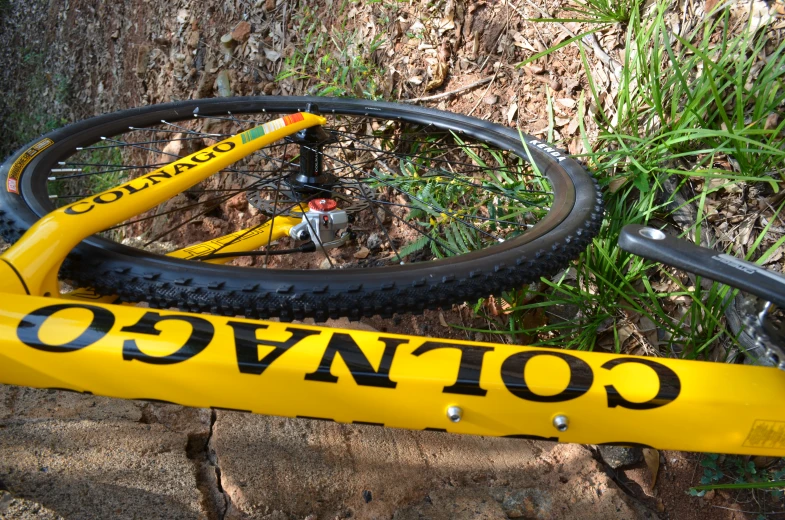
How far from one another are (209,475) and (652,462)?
101 cm

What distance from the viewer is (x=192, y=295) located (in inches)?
37.9

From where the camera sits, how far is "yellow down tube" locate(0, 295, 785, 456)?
719 millimetres

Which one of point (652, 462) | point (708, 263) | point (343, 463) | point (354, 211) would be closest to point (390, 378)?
point (708, 263)

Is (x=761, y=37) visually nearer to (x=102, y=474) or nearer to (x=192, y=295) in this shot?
(x=192, y=295)

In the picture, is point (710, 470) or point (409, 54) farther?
point (409, 54)

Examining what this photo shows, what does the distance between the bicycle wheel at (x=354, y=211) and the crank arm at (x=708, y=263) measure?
0.35m

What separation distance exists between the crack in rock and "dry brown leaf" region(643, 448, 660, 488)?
3.10 feet

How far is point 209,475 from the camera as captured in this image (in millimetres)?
1177

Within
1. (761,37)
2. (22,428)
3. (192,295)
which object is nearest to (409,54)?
(761,37)

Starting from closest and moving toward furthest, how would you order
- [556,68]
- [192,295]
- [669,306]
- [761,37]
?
[192,295] < [761,37] < [669,306] < [556,68]

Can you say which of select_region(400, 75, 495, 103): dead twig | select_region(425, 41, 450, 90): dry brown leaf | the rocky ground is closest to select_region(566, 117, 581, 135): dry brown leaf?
the rocky ground

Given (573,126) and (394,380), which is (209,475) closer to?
(394,380)

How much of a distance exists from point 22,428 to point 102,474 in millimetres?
226

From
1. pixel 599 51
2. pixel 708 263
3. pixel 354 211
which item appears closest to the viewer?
pixel 708 263
